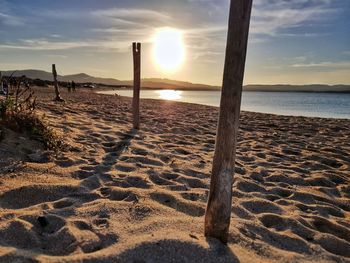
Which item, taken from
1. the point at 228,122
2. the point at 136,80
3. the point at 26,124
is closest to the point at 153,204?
the point at 228,122

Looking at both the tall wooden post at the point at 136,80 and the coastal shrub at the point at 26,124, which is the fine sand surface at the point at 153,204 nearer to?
the coastal shrub at the point at 26,124

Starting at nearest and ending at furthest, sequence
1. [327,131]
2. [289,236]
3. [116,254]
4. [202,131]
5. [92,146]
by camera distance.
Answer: [116,254], [289,236], [92,146], [202,131], [327,131]

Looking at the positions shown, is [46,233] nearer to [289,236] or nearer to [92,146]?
[289,236]

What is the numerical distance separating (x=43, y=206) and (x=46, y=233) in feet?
2.17

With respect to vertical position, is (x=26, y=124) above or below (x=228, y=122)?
below

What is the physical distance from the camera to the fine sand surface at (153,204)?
3.18 m

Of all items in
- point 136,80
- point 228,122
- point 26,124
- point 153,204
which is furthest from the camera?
point 136,80

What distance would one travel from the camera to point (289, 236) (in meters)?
3.82

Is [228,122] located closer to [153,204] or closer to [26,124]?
[153,204]

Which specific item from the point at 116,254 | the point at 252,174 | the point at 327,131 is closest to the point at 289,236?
the point at 116,254

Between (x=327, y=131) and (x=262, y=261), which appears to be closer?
(x=262, y=261)

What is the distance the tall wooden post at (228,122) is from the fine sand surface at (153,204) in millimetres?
265

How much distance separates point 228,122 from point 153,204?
1.68 metres

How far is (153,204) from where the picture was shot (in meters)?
4.24
